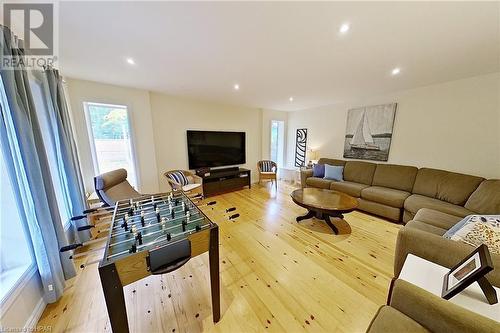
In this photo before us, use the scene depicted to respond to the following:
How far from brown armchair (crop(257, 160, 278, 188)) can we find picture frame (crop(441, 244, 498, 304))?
402cm

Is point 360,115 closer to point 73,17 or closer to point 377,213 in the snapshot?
point 377,213

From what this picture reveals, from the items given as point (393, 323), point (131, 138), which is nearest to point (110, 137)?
point (131, 138)

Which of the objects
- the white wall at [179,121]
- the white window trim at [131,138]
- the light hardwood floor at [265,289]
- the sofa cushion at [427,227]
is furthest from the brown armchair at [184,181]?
the sofa cushion at [427,227]

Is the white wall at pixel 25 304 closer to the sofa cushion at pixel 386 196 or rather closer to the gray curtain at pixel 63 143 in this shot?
the gray curtain at pixel 63 143

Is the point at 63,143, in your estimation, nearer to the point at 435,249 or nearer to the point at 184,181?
the point at 184,181

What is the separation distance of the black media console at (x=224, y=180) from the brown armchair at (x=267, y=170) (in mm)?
460

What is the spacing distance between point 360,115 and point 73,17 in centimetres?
472

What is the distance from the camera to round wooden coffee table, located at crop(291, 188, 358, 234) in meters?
2.37

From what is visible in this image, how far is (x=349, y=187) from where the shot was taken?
341 centimetres

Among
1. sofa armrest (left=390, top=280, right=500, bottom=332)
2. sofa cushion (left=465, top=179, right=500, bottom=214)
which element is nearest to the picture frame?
sofa armrest (left=390, top=280, right=500, bottom=332)

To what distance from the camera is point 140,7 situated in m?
1.26

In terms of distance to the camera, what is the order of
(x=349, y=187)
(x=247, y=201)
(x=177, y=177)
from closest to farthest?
(x=349, y=187), (x=177, y=177), (x=247, y=201)

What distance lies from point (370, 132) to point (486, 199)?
6.59 ft

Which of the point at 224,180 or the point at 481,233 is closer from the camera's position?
the point at 481,233
